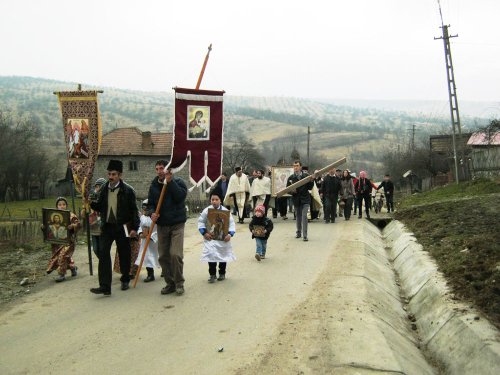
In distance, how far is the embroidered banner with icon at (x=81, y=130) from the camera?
9.77 m

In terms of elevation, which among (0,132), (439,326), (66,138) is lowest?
(439,326)

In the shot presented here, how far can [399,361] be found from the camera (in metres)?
5.75

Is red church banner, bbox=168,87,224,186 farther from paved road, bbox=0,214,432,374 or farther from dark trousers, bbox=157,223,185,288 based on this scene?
paved road, bbox=0,214,432,374

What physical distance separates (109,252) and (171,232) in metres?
1.01

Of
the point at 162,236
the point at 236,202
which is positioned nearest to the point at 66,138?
the point at 162,236

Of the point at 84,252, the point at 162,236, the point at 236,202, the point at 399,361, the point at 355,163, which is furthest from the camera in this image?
the point at 355,163

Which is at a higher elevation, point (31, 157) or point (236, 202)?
point (31, 157)

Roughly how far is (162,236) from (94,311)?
5.31ft

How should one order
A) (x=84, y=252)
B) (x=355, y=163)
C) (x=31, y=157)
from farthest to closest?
(x=355, y=163), (x=31, y=157), (x=84, y=252)

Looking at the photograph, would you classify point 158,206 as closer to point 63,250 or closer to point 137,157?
point 63,250

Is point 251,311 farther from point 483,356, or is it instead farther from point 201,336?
point 483,356

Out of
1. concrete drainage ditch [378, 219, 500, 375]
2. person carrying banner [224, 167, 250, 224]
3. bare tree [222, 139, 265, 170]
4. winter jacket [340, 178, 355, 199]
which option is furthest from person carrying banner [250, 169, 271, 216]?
bare tree [222, 139, 265, 170]

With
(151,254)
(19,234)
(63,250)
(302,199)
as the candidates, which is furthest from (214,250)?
(19,234)

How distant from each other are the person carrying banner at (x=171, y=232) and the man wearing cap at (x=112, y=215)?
1.20 ft
